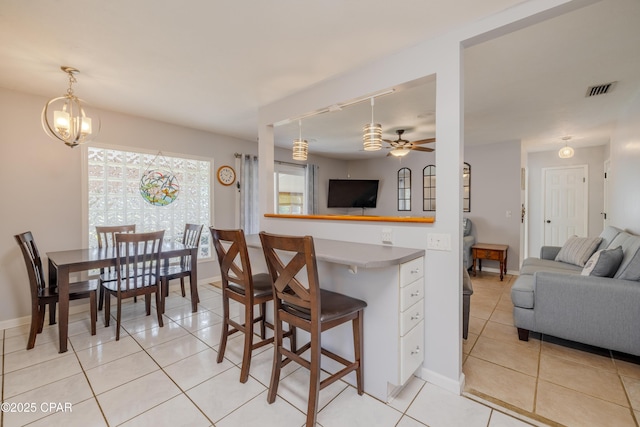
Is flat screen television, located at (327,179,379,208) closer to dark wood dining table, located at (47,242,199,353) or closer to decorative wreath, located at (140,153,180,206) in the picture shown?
decorative wreath, located at (140,153,180,206)

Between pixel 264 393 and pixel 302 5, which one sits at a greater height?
pixel 302 5

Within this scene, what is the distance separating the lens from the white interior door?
544 centimetres

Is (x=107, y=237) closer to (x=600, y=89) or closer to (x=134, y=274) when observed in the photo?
(x=134, y=274)

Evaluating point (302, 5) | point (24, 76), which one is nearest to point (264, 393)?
point (302, 5)

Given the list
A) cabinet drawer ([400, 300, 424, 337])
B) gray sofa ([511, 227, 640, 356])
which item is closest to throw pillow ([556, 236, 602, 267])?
gray sofa ([511, 227, 640, 356])

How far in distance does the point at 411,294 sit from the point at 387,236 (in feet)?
1.63


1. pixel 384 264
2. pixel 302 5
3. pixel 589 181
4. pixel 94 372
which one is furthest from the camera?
pixel 589 181

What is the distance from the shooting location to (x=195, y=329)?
2801mm

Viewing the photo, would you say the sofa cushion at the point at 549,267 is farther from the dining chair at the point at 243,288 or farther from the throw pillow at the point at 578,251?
the dining chair at the point at 243,288

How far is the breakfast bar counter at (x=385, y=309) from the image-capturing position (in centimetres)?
172

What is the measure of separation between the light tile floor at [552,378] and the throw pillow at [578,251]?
1.46 meters

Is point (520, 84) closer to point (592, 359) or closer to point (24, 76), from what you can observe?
point (592, 359)

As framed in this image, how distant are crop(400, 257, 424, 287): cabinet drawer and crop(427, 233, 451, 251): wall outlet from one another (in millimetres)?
120

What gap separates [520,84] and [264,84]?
8.26ft
